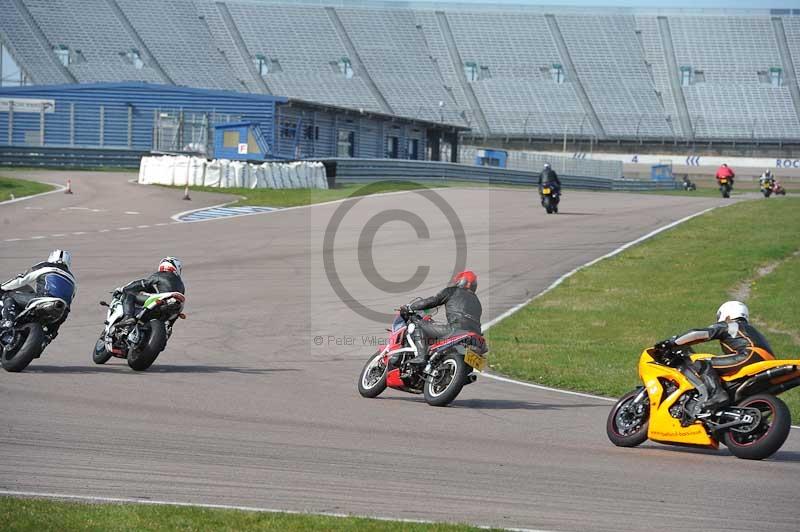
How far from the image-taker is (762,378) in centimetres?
900

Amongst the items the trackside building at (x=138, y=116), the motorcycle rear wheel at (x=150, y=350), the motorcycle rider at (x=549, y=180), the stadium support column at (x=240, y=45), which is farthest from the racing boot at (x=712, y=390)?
the stadium support column at (x=240, y=45)

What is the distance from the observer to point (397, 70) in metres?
81.5

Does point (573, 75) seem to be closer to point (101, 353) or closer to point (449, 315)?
point (101, 353)

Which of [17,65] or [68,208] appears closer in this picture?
[68,208]

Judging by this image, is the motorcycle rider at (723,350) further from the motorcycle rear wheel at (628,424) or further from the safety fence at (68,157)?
the safety fence at (68,157)

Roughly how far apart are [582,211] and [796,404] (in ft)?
86.8

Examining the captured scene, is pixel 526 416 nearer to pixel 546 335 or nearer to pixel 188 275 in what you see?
pixel 546 335

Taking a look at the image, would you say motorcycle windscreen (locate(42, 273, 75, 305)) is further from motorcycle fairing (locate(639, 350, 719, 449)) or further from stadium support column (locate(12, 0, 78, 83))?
stadium support column (locate(12, 0, 78, 83))

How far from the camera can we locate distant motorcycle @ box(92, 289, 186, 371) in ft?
41.9

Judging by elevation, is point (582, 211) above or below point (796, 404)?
above

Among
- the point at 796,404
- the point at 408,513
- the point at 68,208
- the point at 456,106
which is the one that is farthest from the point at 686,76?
the point at 408,513

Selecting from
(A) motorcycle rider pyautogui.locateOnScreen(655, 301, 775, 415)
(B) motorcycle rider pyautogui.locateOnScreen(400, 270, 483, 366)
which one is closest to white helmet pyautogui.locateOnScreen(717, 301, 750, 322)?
(A) motorcycle rider pyautogui.locateOnScreen(655, 301, 775, 415)

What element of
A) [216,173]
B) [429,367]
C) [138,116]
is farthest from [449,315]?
[138,116]

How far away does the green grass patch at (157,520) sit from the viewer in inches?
241
